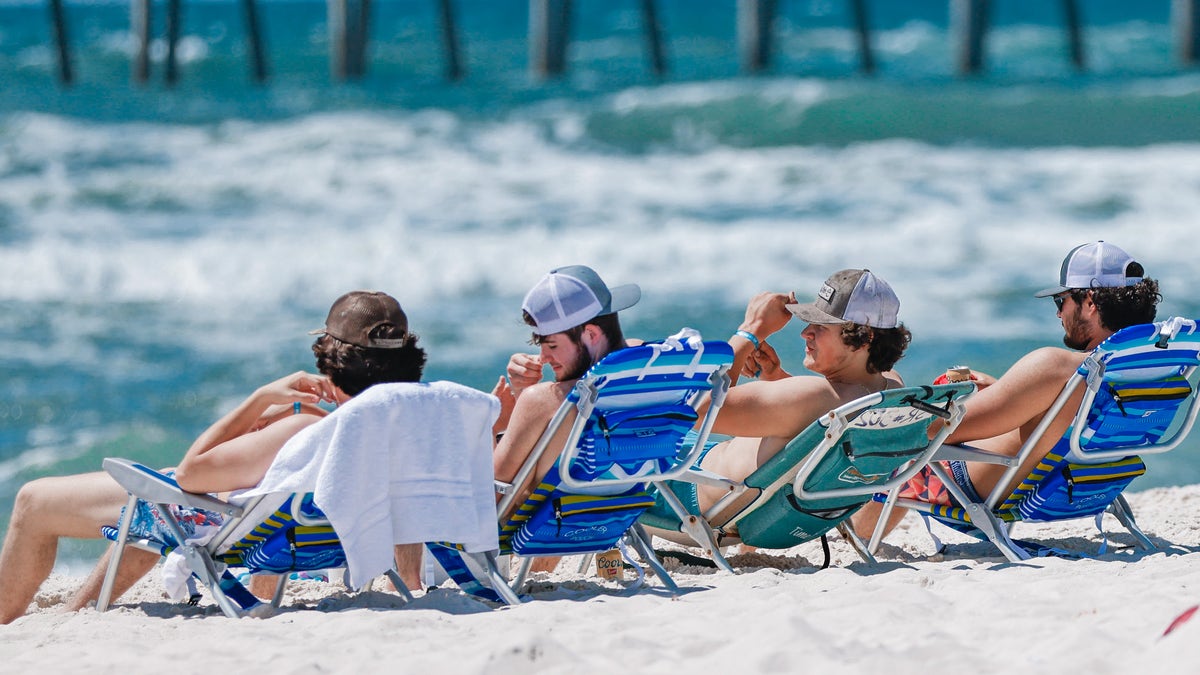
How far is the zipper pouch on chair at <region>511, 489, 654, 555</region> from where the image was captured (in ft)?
12.8

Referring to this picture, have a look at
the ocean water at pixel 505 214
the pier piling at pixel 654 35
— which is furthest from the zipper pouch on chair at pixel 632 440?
the pier piling at pixel 654 35

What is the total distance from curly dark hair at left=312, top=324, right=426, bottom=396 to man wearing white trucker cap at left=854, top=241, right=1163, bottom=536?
1.58 m

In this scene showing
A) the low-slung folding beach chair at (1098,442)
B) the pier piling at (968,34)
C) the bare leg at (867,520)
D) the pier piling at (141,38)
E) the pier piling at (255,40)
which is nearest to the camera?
the low-slung folding beach chair at (1098,442)

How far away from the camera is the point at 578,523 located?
3938mm

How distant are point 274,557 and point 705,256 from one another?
26.4 feet

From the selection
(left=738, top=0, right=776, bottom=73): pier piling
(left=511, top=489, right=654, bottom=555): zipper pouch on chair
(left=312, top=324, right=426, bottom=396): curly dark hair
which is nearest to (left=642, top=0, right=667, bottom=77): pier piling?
(left=738, top=0, right=776, bottom=73): pier piling

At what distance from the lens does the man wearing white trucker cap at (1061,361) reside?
4.12m

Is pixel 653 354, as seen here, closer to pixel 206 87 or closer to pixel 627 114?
pixel 627 114

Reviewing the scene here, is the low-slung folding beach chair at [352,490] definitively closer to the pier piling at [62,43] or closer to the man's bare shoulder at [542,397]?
the man's bare shoulder at [542,397]

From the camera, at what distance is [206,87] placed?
24.6m

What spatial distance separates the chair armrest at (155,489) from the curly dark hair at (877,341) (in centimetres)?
166

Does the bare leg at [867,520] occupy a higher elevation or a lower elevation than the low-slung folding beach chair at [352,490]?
lower

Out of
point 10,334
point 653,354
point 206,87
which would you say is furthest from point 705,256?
point 206,87

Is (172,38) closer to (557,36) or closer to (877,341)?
(557,36)
